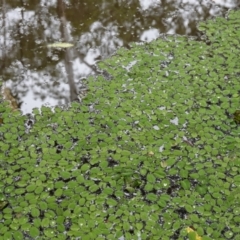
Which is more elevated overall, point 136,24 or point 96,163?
point 136,24

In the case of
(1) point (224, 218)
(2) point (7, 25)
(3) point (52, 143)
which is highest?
(2) point (7, 25)

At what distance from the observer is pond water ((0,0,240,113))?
10.2 ft

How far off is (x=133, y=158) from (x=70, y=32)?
1620 mm

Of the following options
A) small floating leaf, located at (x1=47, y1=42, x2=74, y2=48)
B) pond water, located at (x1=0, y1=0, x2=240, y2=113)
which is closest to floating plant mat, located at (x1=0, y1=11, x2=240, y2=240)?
pond water, located at (x1=0, y1=0, x2=240, y2=113)

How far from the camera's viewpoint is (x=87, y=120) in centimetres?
274

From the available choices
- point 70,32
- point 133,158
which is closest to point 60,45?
point 70,32

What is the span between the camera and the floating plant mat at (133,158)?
2193 mm

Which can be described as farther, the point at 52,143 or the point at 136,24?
the point at 136,24

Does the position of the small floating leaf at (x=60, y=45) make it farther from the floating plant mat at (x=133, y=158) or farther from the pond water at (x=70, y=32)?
the floating plant mat at (x=133, y=158)

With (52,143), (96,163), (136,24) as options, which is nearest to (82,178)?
(96,163)

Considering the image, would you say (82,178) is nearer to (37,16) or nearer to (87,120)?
(87,120)

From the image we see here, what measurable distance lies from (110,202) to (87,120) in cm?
69

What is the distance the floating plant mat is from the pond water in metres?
0.22

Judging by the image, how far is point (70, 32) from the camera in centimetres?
361
